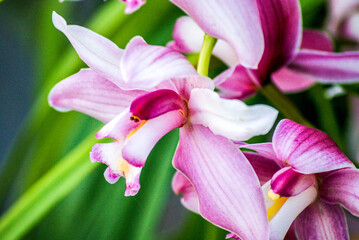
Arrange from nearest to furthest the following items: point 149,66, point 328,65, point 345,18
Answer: point 149,66 < point 328,65 < point 345,18

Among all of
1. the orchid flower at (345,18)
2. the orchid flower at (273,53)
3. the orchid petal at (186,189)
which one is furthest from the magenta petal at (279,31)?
the orchid flower at (345,18)

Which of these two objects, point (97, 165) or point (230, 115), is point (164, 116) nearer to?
point (230, 115)

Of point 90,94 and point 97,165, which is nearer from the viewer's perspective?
point 90,94

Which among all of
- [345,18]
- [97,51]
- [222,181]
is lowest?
[345,18]

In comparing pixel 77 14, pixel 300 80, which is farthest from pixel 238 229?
pixel 77 14

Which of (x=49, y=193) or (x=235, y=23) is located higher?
(x=235, y=23)

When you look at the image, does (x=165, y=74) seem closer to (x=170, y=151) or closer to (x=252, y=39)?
(x=252, y=39)

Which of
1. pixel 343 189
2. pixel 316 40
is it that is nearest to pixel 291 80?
pixel 316 40

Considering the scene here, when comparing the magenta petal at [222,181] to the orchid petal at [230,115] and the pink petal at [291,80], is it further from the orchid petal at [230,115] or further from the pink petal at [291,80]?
the pink petal at [291,80]
